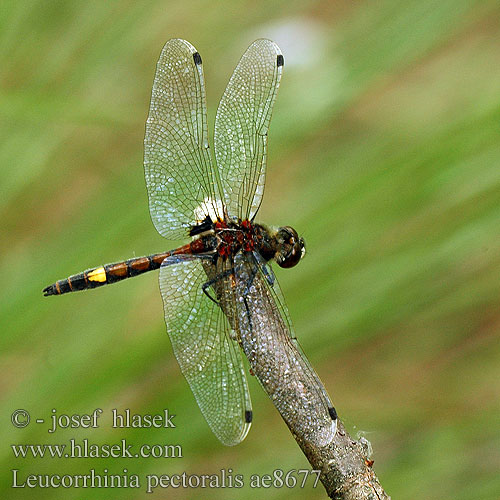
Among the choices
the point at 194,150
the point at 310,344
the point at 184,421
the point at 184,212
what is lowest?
the point at 184,421

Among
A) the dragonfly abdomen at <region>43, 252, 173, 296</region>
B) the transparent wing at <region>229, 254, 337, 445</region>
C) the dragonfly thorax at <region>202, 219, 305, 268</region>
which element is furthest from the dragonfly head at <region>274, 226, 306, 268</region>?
the dragonfly abdomen at <region>43, 252, 173, 296</region>

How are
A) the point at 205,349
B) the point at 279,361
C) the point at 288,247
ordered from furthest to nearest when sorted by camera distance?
1. the point at 288,247
2. the point at 205,349
3. the point at 279,361

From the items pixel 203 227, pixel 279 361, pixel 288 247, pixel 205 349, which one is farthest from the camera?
pixel 203 227

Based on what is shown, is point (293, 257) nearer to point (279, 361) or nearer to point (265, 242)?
point (265, 242)

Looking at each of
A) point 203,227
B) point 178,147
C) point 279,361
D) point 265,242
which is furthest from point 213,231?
point 279,361

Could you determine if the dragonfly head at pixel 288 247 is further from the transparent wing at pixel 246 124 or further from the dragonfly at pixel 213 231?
the transparent wing at pixel 246 124

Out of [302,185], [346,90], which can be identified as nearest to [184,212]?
[302,185]

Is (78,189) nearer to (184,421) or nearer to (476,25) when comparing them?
(184,421)

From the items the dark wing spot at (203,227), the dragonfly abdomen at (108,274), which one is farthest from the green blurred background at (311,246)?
the dark wing spot at (203,227)
